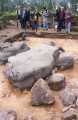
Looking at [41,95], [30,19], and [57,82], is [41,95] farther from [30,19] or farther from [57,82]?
[30,19]

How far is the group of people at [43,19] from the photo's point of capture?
1652cm

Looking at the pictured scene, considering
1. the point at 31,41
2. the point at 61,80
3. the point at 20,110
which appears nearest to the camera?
the point at 20,110

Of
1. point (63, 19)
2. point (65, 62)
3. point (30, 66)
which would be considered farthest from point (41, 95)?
point (63, 19)

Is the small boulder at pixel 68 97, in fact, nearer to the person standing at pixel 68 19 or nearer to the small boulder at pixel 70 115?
the small boulder at pixel 70 115

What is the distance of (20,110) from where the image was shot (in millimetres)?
9703

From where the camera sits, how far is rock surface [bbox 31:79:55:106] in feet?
31.9

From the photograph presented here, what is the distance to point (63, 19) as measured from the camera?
16.7m

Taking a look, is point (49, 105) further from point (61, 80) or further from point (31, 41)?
point (31, 41)

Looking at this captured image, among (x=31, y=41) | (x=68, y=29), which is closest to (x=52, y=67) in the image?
(x=31, y=41)

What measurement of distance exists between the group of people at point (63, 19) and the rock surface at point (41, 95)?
6.97 metres

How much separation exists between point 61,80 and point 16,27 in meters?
8.41

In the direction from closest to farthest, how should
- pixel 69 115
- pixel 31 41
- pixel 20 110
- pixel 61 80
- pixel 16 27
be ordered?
pixel 69 115 → pixel 20 110 → pixel 61 80 → pixel 31 41 → pixel 16 27

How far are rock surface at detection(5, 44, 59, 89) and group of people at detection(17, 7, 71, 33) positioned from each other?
4.88m

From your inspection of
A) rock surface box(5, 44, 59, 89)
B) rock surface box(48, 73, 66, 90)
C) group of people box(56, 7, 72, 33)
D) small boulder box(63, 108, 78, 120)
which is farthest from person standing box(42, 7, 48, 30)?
small boulder box(63, 108, 78, 120)
